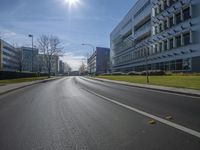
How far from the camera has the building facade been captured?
137 ft

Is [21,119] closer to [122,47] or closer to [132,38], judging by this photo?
[132,38]

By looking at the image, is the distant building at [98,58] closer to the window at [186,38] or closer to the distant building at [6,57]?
the distant building at [6,57]

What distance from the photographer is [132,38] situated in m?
80.4

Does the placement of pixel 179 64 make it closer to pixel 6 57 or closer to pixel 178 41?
pixel 178 41

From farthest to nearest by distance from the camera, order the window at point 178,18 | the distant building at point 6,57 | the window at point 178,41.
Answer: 1. the distant building at point 6,57
2. the window at point 178,41
3. the window at point 178,18

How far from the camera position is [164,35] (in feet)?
173

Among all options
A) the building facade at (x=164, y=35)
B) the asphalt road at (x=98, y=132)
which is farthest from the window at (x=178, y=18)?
the asphalt road at (x=98, y=132)

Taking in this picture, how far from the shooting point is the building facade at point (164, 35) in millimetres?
41625

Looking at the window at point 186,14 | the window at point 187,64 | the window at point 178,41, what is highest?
the window at point 186,14

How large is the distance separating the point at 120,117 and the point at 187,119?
6.65 feet

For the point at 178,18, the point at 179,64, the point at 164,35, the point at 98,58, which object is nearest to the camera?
the point at 179,64

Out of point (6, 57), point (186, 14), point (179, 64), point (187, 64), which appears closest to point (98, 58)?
point (6, 57)

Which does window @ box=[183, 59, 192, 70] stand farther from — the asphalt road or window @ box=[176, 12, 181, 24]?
the asphalt road

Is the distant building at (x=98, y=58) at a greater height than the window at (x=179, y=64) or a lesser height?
greater
